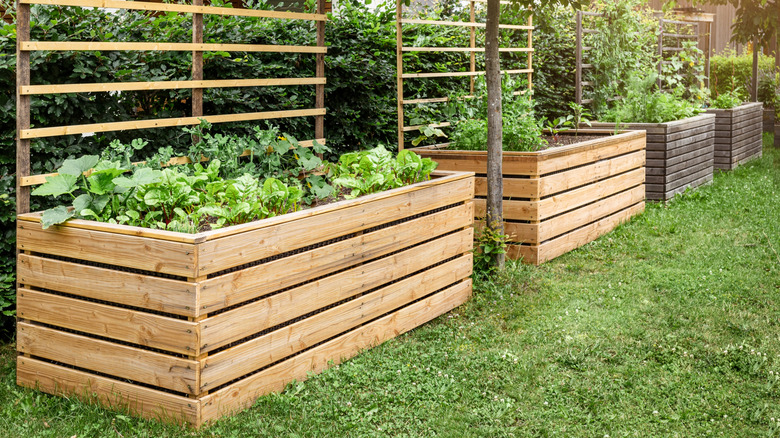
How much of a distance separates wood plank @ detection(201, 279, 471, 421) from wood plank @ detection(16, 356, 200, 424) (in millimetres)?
129

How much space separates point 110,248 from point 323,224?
101 cm

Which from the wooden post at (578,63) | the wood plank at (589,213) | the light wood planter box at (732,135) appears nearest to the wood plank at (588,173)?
the wood plank at (589,213)

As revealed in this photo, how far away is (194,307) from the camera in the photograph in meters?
3.09

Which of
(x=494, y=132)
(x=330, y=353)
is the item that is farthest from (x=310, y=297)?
(x=494, y=132)

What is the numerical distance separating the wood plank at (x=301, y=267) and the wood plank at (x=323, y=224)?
0.05 metres

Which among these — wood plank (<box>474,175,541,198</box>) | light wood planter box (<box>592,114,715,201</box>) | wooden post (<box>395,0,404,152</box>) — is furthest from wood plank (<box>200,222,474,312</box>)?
light wood planter box (<box>592,114,715,201</box>)

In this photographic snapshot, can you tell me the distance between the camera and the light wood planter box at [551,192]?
5.87 metres

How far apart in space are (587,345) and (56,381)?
2737 millimetres

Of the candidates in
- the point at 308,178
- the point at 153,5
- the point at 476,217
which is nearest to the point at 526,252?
the point at 476,217

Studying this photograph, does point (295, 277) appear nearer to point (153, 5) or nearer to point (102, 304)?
point (102, 304)

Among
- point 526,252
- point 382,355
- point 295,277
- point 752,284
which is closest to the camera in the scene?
point 295,277

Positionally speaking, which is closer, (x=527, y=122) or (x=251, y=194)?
(x=251, y=194)

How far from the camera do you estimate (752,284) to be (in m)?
5.33

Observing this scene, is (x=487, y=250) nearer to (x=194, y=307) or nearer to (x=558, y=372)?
(x=558, y=372)
